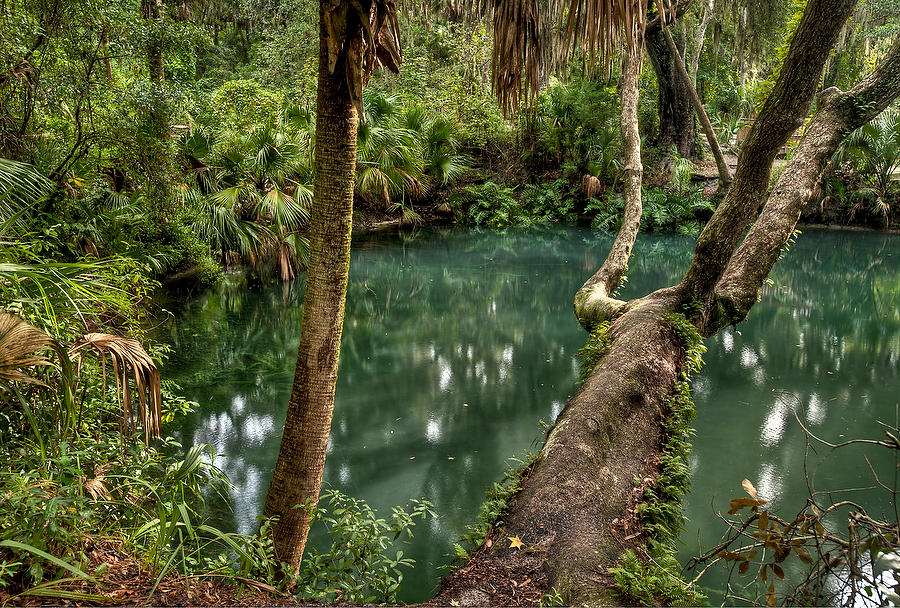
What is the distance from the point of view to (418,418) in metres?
6.62

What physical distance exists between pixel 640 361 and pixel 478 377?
3.19 metres

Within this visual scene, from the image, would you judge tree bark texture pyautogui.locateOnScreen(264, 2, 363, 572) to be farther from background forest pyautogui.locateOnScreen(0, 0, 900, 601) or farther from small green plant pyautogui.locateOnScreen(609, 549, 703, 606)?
small green plant pyautogui.locateOnScreen(609, 549, 703, 606)

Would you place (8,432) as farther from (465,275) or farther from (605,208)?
(605,208)

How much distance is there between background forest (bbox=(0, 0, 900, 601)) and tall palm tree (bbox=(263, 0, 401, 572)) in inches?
10.6

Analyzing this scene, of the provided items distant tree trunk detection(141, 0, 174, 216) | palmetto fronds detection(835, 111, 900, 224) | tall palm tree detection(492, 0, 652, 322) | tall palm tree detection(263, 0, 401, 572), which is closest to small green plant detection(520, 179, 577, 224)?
palmetto fronds detection(835, 111, 900, 224)

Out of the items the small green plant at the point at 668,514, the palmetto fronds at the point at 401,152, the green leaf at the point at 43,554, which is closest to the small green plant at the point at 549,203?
the palmetto fronds at the point at 401,152

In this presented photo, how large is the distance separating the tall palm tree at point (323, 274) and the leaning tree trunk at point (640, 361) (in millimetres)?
934

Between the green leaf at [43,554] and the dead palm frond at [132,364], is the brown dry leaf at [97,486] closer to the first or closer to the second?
the dead palm frond at [132,364]

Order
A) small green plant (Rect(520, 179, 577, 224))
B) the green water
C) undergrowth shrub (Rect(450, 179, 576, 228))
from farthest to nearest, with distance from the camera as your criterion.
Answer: small green plant (Rect(520, 179, 577, 224)), undergrowth shrub (Rect(450, 179, 576, 228)), the green water

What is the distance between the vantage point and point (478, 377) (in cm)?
782

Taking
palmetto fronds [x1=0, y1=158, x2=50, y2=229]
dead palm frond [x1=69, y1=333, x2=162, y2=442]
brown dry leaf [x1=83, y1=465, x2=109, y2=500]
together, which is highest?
palmetto fronds [x1=0, y1=158, x2=50, y2=229]

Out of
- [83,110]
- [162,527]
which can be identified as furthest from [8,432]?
[83,110]

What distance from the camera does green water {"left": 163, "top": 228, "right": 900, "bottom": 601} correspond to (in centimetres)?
535

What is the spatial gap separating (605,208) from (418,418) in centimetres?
1325
